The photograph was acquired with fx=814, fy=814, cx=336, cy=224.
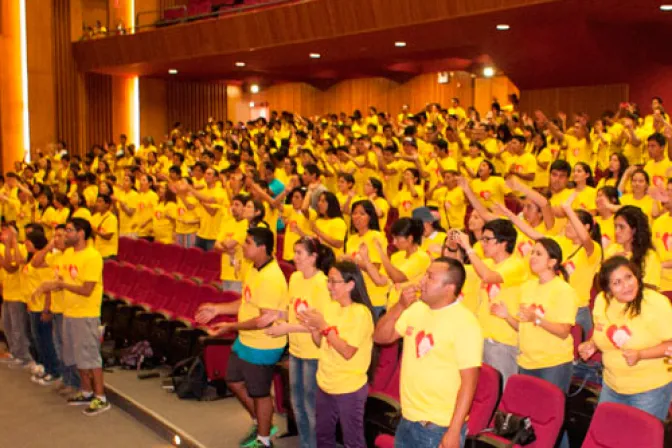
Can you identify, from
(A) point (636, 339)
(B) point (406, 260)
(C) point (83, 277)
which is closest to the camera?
(A) point (636, 339)

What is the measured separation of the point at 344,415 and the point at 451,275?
1.29m

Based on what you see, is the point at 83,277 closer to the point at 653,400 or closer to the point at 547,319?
the point at 547,319

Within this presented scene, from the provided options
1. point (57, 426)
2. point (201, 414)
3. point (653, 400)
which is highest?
point (653, 400)

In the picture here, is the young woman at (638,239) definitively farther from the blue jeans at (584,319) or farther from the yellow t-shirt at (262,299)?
the yellow t-shirt at (262,299)

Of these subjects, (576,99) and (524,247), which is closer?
(524,247)

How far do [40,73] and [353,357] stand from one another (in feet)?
54.5

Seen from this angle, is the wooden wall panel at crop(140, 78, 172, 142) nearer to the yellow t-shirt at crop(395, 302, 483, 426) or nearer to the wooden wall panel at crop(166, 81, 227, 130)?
the wooden wall panel at crop(166, 81, 227, 130)

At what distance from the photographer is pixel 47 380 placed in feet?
24.9

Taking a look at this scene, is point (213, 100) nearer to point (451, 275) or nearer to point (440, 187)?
point (440, 187)

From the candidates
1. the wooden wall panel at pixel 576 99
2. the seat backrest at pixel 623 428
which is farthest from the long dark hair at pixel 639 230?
the wooden wall panel at pixel 576 99

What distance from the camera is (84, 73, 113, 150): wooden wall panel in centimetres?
1967

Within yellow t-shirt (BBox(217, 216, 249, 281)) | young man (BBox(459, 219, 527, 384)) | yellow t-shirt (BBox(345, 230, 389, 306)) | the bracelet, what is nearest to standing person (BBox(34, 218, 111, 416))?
yellow t-shirt (BBox(217, 216, 249, 281))

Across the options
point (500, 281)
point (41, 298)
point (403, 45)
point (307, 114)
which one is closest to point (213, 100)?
point (307, 114)

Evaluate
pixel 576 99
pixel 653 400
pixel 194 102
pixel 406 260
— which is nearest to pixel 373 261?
pixel 406 260
